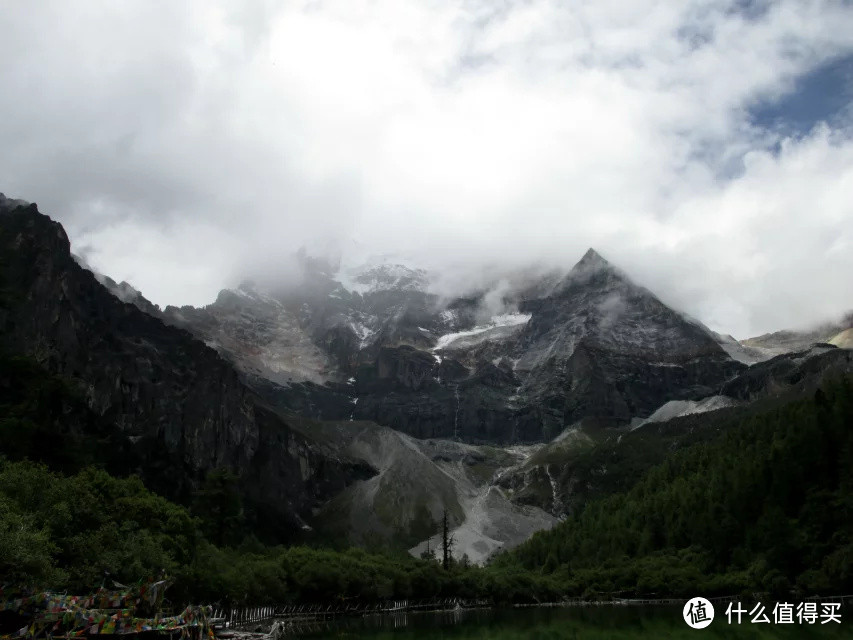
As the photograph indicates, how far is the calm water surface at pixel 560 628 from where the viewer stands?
81938mm

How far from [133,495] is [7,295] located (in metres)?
26.8

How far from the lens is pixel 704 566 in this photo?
150125 millimetres

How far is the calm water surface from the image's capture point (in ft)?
269

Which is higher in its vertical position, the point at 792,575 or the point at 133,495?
the point at 133,495

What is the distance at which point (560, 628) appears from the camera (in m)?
102

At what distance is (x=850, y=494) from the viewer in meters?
112

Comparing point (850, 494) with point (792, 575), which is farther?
point (792, 575)

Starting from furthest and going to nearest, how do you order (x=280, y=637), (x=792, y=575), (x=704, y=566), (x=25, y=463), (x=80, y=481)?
1. (x=704, y=566)
2. (x=792, y=575)
3. (x=280, y=637)
4. (x=80, y=481)
5. (x=25, y=463)

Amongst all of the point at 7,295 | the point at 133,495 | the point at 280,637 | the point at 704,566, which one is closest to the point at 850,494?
the point at 704,566

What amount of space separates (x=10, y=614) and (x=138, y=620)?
22.0 ft

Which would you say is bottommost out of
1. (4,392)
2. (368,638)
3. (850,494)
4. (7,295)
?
(368,638)

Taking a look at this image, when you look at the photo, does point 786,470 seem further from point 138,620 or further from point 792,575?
point 138,620

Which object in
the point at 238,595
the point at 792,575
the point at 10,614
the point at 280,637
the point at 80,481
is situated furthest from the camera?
the point at 792,575

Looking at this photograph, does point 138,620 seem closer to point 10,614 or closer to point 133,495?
point 10,614
